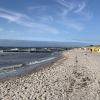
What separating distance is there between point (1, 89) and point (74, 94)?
4.43 metres

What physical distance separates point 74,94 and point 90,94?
2.97 feet

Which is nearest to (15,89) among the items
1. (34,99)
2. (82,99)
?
(34,99)

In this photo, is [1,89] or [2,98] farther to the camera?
[1,89]

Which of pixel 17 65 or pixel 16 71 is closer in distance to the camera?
pixel 16 71

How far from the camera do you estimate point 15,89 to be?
50.3ft

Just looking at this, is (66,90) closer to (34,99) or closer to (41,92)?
(41,92)

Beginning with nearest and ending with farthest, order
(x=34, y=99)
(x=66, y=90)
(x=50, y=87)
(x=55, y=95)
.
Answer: (x=34, y=99)
(x=55, y=95)
(x=66, y=90)
(x=50, y=87)

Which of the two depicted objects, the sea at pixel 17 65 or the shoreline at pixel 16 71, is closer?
the shoreline at pixel 16 71

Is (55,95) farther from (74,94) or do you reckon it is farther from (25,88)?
(25,88)

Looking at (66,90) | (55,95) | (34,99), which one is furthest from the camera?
(66,90)

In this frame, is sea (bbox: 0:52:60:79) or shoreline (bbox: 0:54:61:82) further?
sea (bbox: 0:52:60:79)

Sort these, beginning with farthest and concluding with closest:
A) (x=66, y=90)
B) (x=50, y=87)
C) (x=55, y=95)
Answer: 1. (x=50, y=87)
2. (x=66, y=90)
3. (x=55, y=95)

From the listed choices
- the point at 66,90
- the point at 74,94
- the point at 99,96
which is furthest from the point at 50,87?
the point at 99,96

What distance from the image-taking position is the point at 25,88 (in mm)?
15617
